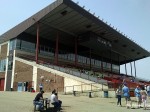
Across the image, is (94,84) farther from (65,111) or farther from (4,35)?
(4,35)

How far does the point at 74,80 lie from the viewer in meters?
31.9

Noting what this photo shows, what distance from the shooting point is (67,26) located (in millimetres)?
45406

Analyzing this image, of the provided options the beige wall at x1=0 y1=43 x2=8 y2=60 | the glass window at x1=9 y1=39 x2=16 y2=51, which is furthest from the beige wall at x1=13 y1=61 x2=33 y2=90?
the beige wall at x1=0 y1=43 x2=8 y2=60

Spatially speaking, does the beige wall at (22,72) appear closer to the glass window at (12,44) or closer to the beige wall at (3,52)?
A: the glass window at (12,44)

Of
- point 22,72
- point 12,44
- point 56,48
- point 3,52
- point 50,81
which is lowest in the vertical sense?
point 50,81

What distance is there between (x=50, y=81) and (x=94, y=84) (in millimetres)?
7827

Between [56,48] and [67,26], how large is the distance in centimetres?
531

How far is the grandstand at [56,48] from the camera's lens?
111ft

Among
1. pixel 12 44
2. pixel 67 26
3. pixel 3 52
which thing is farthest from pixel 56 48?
pixel 3 52

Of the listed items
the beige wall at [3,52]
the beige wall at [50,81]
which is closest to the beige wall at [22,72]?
the beige wall at [50,81]

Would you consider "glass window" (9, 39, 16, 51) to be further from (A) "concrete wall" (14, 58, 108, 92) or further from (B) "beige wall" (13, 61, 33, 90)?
(A) "concrete wall" (14, 58, 108, 92)

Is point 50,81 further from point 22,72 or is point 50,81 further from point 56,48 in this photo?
point 56,48

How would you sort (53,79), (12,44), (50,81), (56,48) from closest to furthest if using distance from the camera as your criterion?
(53,79), (50,81), (12,44), (56,48)

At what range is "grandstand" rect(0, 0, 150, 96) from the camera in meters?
33.8
